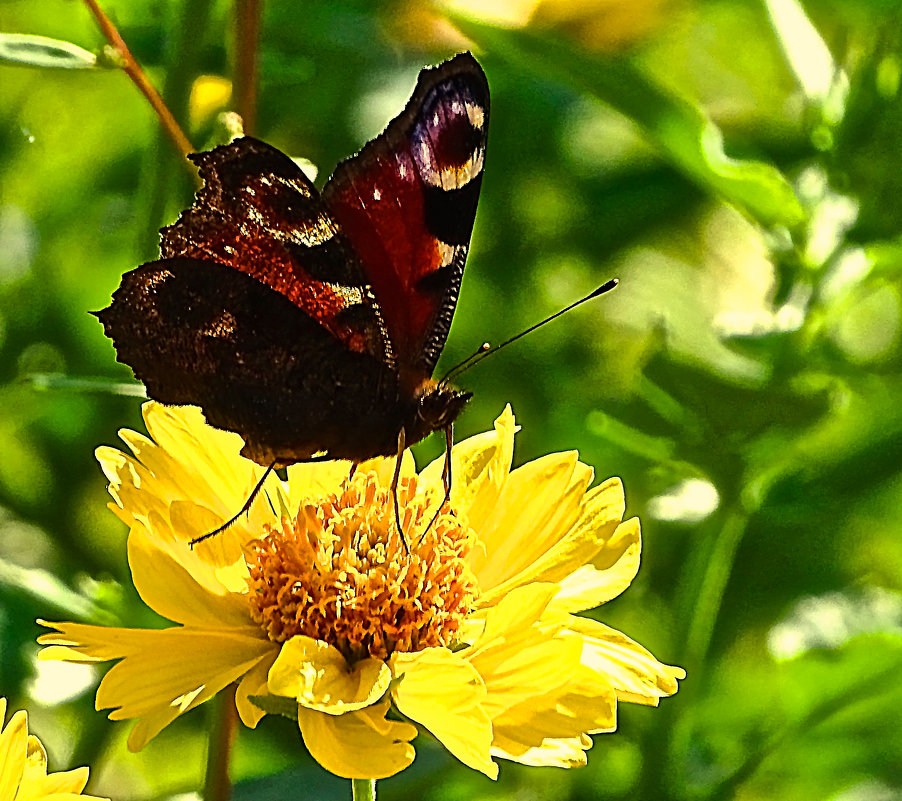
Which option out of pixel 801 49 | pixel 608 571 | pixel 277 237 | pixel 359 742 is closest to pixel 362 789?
pixel 359 742

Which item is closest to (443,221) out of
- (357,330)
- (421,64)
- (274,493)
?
(357,330)

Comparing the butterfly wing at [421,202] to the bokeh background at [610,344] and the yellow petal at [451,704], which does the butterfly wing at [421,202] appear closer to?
the bokeh background at [610,344]

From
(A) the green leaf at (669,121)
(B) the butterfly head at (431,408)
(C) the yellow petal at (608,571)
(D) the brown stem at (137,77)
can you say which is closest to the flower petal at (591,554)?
(C) the yellow petal at (608,571)

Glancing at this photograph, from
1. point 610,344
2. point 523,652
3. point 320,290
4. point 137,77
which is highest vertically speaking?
point 610,344

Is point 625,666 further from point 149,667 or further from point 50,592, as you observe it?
point 50,592

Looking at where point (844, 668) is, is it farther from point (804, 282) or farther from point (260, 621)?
point (260, 621)

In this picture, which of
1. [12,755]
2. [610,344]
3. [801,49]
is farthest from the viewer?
[610,344]

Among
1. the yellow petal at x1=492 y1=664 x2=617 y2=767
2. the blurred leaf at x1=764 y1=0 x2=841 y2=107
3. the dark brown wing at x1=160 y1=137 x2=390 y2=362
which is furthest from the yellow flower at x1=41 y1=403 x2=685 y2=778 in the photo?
the blurred leaf at x1=764 y1=0 x2=841 y2=107
